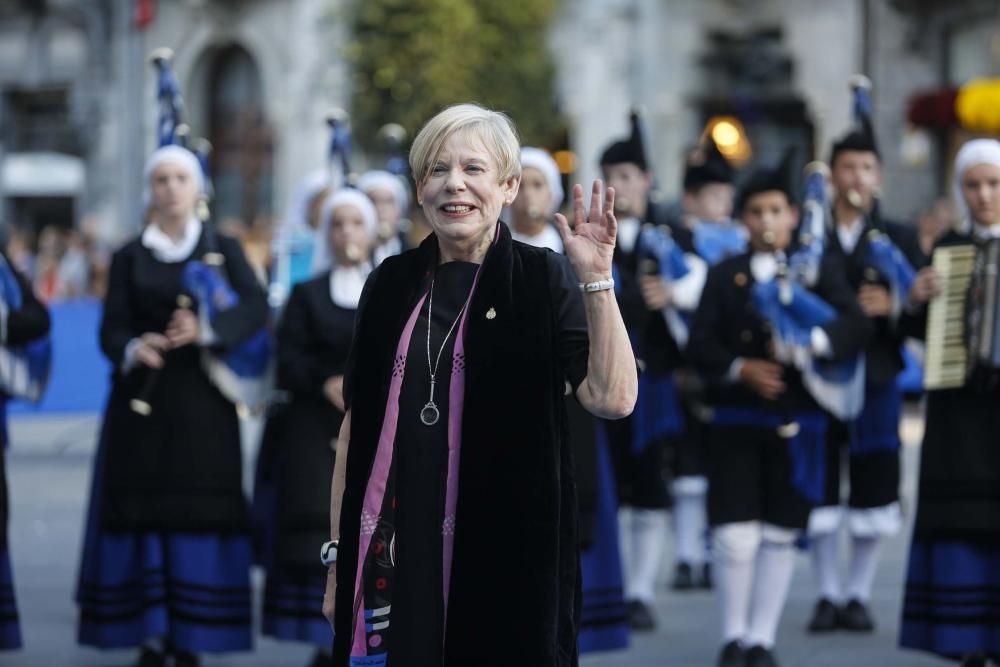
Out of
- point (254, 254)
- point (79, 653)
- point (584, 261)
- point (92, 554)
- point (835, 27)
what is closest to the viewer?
point (584, 261)

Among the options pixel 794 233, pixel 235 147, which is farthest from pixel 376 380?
pixel 235 147

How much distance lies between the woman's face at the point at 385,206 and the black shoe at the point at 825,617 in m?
2.71

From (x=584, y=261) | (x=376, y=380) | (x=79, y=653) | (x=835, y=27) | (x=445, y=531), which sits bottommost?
(x=79, y=653)

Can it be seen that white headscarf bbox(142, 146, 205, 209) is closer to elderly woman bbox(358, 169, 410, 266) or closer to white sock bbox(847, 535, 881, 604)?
elderly woman bbox(358, 169, 410, 266)

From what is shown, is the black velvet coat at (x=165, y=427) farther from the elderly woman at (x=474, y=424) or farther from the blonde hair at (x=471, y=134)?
the blonde hair at (x=471, y=134)

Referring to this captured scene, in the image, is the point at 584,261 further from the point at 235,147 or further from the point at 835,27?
the point at 235,147

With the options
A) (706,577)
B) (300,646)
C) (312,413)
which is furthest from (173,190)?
(706,577)

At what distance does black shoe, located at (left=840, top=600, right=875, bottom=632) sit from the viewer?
7852mm

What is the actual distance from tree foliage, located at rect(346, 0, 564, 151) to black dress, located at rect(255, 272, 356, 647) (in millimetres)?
17937

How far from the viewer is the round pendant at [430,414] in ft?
12.8

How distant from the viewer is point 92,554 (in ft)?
22.5

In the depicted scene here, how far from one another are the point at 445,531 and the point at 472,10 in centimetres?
2201

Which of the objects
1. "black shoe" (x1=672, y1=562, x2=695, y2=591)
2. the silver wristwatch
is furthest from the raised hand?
"black shoe" (x1=672, y1=562, x2=695, y2=591)

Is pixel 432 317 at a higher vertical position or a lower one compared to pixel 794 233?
lower
